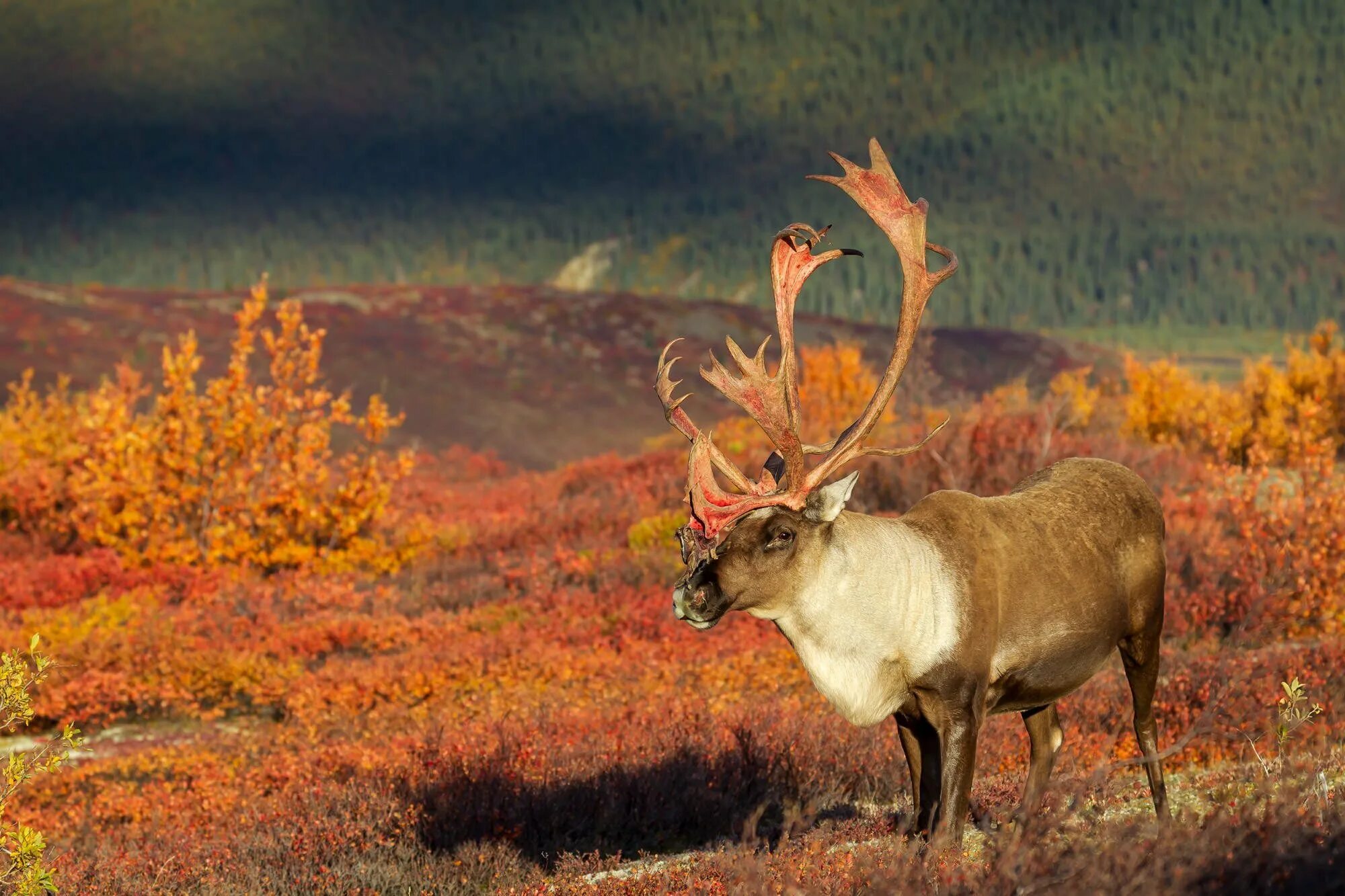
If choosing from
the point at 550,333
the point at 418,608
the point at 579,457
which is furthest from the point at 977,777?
the point at 550,333

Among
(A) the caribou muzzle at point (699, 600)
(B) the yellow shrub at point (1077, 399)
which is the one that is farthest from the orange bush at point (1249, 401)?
(A) the caribou muzzle at point (699, 600)

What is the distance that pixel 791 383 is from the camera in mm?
4445

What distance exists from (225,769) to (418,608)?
472cm

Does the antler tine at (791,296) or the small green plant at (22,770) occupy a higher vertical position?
the antler tine at (791,296)

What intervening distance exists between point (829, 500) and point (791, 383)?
1.60 ft

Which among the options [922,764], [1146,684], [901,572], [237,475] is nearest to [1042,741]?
[1146,684]

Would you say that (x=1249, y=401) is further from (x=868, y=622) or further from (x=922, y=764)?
(x=868, y=622)

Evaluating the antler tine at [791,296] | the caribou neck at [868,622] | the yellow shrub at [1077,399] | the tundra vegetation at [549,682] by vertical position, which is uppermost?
the antler tine at [791,296]

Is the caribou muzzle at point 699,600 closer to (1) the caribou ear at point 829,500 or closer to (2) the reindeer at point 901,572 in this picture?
(2) the reindeer at point 901,572

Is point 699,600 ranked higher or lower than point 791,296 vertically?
lower

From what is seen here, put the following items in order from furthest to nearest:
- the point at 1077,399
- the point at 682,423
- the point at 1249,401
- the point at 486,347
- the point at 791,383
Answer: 1. the point at 486,347
2. the point at 1077,399
3. the point at 1249,401
4. the point at 682,423
5. the point at 791,383

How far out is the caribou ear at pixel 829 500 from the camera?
13.7 ft

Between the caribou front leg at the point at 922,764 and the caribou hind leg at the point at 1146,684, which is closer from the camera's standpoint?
the caribou front leg at the point at 922,764

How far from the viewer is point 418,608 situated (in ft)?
39.8
